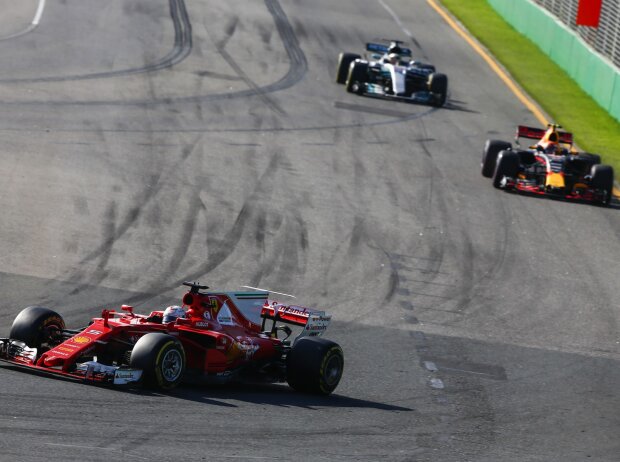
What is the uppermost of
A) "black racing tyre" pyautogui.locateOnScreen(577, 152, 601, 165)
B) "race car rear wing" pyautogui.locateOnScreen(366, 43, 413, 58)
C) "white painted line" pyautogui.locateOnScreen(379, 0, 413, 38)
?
"white painted line" pyautogui.locateOnScreen(379, 0, 413, 38)

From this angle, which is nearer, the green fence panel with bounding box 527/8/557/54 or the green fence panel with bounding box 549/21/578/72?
the green fence panel with bounding box 549/21/578/72

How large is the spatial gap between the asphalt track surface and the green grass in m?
1.14

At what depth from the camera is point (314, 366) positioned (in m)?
12.6

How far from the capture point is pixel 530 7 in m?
41.1

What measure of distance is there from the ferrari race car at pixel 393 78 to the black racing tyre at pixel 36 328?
1969cm

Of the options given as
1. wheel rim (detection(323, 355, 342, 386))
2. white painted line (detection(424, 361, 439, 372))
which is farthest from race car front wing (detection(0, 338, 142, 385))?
white painted line (detection(424, 361, 439, 372))

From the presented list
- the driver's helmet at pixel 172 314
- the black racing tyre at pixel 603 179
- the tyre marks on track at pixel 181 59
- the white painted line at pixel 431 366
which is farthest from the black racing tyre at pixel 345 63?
the driver's helmet at pixel 172 314

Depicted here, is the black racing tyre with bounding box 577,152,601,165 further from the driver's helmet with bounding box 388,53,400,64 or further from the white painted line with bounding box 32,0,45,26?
the white painted line with bounding box 32,0,45,26

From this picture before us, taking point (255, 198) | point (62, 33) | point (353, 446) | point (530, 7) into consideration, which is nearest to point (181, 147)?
point (255, 198)

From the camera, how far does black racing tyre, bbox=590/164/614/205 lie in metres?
24.2

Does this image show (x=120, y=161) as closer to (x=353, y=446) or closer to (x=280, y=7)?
(x=353, y=446)

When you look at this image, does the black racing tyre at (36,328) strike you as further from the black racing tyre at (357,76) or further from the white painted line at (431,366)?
the black racing tyre at (357,76)

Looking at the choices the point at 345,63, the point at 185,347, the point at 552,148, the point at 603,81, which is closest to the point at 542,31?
the point at 603,81

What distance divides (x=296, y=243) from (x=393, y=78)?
40.6ft
